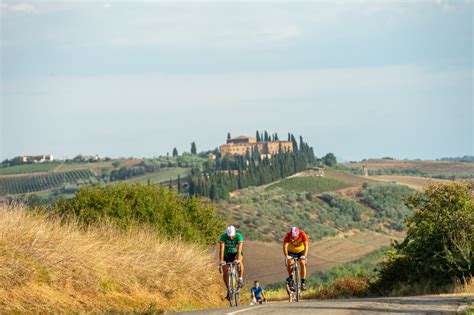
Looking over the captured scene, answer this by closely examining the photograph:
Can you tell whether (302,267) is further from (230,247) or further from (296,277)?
(230,247)

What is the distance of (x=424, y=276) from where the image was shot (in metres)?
34.0

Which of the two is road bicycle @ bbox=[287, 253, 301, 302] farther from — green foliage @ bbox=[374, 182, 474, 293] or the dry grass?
green foliage @ bbox=[374, 182, 474, 293]

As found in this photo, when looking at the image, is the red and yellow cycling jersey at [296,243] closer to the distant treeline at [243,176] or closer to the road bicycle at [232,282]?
the road bicycle at [232,282]

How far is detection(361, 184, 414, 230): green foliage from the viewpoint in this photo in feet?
541

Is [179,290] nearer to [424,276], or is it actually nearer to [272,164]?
[424,276]

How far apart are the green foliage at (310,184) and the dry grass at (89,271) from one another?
478 feet

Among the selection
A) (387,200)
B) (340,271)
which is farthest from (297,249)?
(387,200)

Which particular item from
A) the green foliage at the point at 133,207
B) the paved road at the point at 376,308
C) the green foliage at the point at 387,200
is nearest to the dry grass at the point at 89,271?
the paved road at the point at 376,308

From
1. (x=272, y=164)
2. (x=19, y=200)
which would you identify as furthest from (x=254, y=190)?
(x=19, y=200)

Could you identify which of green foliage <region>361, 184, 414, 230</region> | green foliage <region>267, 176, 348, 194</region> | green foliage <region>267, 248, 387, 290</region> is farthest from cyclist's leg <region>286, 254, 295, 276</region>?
green foliage <region>267, 176, 348, 194</region>

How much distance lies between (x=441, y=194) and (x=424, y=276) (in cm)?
375

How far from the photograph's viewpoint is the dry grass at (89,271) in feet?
66.9

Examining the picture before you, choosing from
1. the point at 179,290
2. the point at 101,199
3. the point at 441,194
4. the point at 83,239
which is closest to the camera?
the point at 83,239

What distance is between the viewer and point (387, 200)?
566ft
